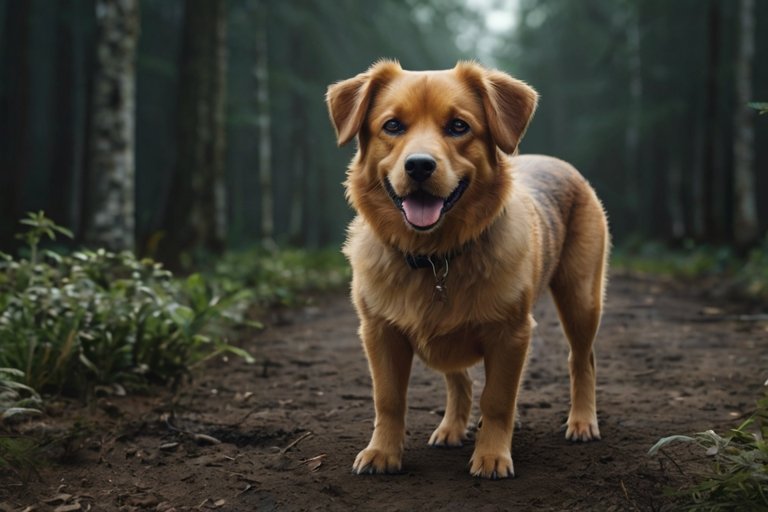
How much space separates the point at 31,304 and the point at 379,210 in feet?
9.89

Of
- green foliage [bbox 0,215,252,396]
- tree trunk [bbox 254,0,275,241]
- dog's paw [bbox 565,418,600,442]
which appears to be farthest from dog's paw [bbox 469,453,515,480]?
tree trunk [bbox 254,0,275,241]

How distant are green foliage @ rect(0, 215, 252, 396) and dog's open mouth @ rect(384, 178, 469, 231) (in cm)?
279

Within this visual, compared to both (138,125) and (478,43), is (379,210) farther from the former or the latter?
(478,43)

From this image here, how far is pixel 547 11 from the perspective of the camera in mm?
40031

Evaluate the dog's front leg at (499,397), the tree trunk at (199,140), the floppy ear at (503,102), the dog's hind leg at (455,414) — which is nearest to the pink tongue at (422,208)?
the floppy ear at (503,102)

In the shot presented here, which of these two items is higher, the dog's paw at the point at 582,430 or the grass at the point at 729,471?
the grass at the point at 729,471

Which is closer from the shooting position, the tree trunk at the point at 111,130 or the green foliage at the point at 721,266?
the tree trunk at the point at 111,130

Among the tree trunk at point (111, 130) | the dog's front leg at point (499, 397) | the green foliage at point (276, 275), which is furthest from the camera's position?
the green foliage at point (276, 275)

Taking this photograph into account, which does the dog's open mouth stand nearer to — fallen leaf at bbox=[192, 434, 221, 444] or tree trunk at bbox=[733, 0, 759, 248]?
fallen leaf at bbox=[192, 434, 221, 444]

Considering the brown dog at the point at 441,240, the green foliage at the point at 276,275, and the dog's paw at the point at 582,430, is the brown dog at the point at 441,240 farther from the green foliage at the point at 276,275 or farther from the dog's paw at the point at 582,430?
the green foliage at the point at 276,275

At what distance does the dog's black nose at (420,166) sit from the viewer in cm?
364

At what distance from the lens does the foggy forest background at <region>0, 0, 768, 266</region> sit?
13062 millimetres

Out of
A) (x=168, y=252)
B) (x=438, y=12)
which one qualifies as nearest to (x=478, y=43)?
(x=438, y=12)

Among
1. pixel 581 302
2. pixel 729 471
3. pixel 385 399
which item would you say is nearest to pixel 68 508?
pixel 385 399
